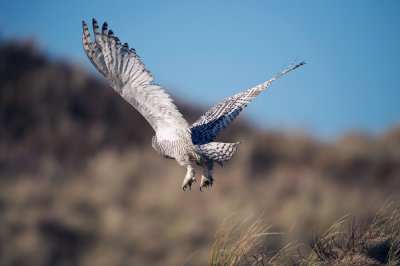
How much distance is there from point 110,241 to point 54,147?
144 inches

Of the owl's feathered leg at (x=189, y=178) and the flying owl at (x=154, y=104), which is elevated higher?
the flying owl at (x=154, y=104)

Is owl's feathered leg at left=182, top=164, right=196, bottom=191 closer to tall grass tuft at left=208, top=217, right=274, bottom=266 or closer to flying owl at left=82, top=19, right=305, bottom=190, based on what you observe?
flying owl at left=82, top=19, right=305, bottom=190

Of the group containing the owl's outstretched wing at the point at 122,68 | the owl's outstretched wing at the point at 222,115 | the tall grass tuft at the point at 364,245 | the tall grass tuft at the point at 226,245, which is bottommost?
the tall grass tuft at the point at 364,245

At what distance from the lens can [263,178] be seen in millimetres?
13766

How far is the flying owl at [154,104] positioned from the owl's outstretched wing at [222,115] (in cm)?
7

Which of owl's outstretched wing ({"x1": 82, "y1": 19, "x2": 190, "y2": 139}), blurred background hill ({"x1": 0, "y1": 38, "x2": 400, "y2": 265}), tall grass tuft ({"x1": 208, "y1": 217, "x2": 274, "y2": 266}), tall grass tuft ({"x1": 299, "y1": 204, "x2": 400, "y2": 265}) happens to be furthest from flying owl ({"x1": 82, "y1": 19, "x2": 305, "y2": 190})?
blurred background hill ({"x1": 0, "y1": 38, "x2": 400, "y2": 265})

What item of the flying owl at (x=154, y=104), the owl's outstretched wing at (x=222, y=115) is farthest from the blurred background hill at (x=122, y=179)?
the flying owl at (x=154, y=104)

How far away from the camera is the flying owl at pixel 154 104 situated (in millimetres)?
4164

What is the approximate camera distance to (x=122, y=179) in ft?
40.6

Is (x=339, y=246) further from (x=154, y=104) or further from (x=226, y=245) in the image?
(x=154, y=104)

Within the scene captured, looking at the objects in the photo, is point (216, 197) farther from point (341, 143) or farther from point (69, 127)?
point (341, 143)

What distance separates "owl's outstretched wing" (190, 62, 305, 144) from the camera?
493 cm

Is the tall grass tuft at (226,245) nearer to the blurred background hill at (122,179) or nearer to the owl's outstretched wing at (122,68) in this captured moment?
the owl's outstretched wing at (122,68)

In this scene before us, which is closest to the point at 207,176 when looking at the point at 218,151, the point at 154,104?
the point at 218,151
